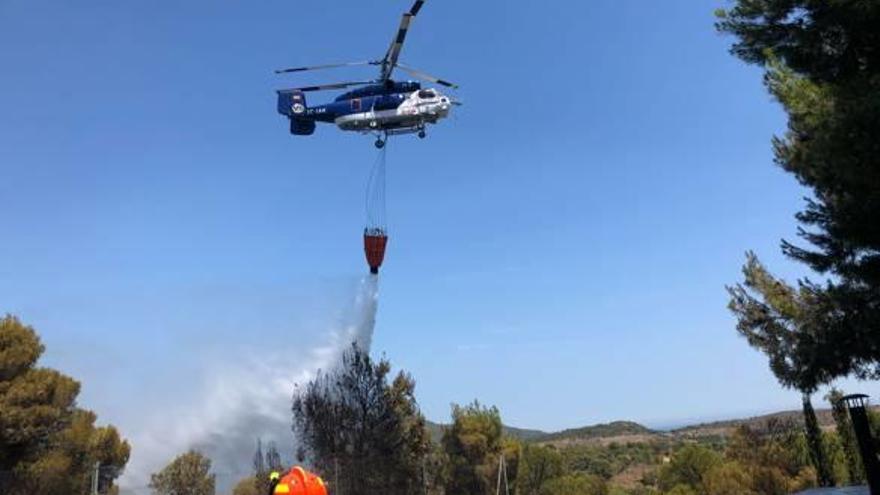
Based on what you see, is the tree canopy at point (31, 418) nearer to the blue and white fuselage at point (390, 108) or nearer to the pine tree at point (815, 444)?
the blue and white fuselage at point (390, 108)

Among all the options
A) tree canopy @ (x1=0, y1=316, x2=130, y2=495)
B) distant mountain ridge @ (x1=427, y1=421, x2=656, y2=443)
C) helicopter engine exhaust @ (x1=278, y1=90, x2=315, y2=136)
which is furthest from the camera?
distant mountain ridge @ (x1=427, y1=421, x2=656, y2=443)

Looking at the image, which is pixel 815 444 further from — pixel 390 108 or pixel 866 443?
pixel 390 108

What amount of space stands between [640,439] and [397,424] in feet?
301

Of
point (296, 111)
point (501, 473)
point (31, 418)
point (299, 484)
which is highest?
point (296, 111)

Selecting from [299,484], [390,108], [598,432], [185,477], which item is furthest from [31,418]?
[598,432]

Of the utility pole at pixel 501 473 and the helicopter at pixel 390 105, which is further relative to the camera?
the utility pole at pixel 501 473

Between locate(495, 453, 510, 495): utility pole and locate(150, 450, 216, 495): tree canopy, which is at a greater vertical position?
locate(150, 450, 216, 495): tree canopy

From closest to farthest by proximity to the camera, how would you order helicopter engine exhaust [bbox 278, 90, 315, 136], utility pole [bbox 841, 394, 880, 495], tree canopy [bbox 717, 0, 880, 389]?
tree canopy [bbox 717, 0, 880, 389], utility pole [bbox 841, 394, 880, 495], helicopter engine exhaust [bbox 278, 90, 315, 136]

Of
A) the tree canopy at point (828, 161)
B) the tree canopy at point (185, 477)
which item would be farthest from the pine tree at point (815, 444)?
the tree canopy at point (185, 477)

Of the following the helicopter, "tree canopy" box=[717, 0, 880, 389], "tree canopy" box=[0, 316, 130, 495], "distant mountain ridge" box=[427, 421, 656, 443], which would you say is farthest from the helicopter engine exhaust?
"distant mountain ridge" box=[427, 421, 656, 443]

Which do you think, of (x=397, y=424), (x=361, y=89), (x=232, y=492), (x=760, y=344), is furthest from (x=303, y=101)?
(x=760, y=344)

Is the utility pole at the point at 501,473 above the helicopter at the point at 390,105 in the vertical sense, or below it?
below

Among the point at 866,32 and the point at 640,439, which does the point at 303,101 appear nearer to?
the point at 866,32

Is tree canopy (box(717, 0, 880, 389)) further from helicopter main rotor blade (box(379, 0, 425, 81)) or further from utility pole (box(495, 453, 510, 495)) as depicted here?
utility pole (box(495, 453, 510, 495))
